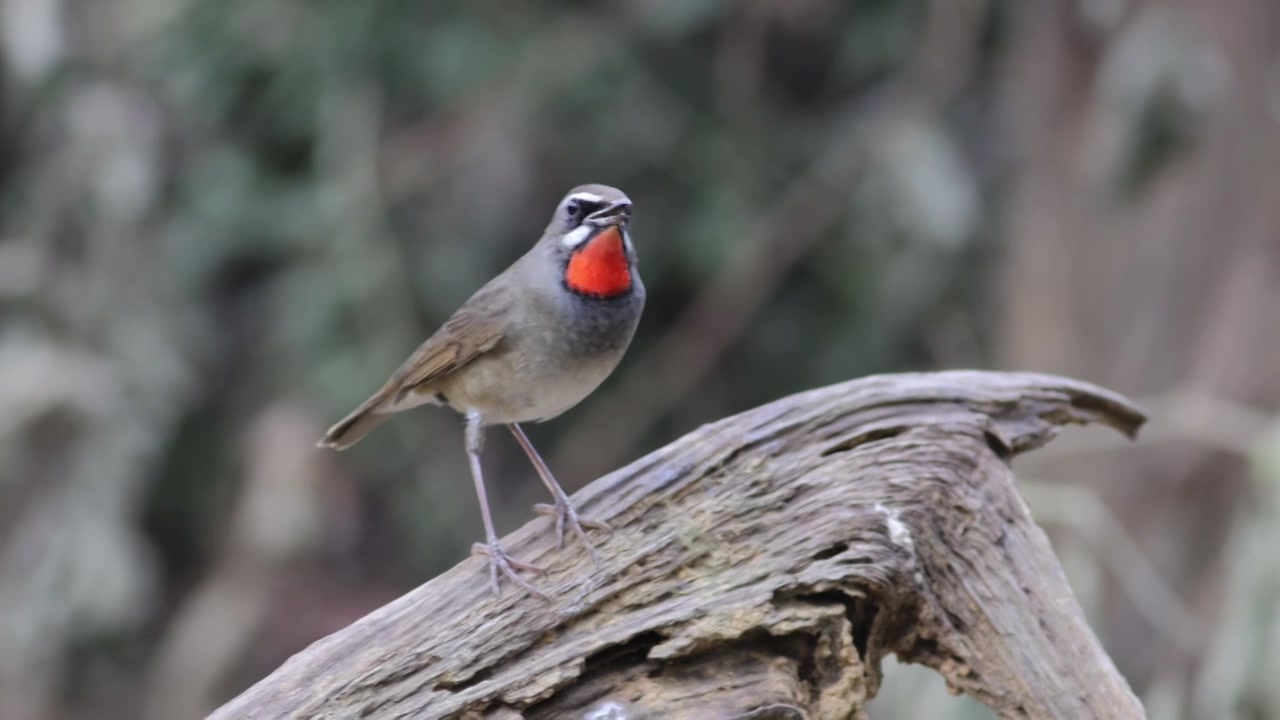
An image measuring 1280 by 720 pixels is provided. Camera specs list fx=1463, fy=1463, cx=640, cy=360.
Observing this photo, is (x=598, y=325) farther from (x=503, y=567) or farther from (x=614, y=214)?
(x=503, y=567)

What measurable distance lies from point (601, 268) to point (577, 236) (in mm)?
111

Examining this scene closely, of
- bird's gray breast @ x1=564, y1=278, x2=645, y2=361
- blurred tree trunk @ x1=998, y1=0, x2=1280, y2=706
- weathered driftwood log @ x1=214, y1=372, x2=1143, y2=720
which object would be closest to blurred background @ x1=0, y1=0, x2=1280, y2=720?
blurred tree trunk @ x1=998, y1=0, x2=1280, y2=706

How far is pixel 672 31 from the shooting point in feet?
25.3

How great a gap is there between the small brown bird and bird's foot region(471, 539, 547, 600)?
0.15 metres

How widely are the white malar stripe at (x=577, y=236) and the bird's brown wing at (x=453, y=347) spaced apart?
0.22m

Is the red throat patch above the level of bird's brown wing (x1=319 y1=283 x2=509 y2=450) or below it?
below

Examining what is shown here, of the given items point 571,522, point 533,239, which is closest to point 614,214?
point 571,522

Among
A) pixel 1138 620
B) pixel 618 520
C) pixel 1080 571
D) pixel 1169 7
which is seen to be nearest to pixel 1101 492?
pixel 1138 620

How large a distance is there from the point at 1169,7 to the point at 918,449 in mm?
3689

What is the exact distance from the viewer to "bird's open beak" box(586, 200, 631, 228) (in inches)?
145

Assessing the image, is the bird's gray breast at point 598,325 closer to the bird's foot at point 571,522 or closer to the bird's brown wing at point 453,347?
the bird's brown wing at point 453,347

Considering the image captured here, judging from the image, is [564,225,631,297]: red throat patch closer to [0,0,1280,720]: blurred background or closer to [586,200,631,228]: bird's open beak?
[586,200,631,228]: bird's open beak

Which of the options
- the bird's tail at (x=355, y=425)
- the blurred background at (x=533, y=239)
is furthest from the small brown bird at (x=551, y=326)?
the blurred background at (x=533, y=239)

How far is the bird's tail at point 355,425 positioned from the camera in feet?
13.6
